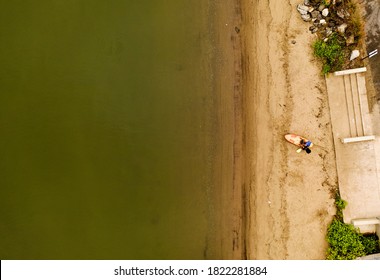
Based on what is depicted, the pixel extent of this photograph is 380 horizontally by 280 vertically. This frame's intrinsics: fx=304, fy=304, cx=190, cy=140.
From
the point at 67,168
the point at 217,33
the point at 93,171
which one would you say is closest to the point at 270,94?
the point at 217,33

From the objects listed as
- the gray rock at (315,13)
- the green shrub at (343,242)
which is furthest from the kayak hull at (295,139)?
the gray rock at (315,13)

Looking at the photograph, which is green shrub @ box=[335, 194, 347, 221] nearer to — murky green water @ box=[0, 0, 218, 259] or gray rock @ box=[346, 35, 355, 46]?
murky green water @ box=[0, 0, 218, 259]

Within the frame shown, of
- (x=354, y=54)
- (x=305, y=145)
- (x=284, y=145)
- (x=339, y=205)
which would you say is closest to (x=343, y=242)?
(x=339, y=205)

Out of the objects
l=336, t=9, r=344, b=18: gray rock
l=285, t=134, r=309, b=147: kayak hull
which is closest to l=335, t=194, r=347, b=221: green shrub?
l=285, t=134, r=309, b=147: kayak hull

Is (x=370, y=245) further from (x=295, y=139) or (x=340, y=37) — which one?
(x=340, y=37)

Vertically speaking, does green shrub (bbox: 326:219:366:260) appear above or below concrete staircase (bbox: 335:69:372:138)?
below

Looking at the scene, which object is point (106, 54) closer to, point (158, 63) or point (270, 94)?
→ point (158, 63)
